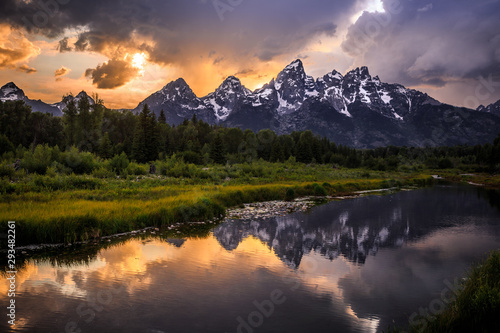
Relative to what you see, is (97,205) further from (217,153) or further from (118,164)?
(217,153)

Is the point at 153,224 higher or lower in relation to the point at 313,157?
lower

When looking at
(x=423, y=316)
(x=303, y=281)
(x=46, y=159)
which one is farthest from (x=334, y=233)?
(x=46, y=159)

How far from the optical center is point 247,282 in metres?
10.7

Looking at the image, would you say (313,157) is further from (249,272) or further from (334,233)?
(249,272)

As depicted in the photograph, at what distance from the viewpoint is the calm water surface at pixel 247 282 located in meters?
8.08

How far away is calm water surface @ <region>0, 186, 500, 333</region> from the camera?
8078mm

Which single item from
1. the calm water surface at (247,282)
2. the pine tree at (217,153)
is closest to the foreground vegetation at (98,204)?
the calm water surface at (247,282)

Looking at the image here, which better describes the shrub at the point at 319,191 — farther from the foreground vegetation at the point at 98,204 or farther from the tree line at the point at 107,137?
the tree line at the point at 107,137

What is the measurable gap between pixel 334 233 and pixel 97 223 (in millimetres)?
14097

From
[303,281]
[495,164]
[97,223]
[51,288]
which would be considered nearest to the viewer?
[51,288]

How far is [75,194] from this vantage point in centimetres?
2073

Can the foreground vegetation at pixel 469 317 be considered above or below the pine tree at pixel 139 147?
below

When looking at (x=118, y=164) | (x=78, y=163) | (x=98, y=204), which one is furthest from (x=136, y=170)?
(x=98, y=204)

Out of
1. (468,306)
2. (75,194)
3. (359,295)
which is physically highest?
(75,194)
